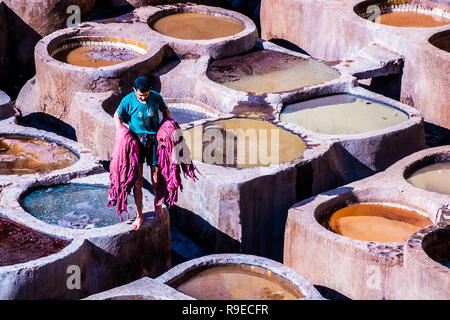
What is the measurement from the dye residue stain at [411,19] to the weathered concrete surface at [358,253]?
4899 mm

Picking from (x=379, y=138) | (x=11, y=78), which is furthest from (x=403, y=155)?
(x=11, y=78)

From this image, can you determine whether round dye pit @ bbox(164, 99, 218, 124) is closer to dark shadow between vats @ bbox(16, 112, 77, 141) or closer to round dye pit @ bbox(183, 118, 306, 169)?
round dye pit @ bbox(183, 118, 306, 169)

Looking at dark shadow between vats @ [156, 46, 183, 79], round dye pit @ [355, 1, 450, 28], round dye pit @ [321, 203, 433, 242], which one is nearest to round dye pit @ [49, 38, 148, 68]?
dark shadow between vats @ [156, 46, 183, 79]

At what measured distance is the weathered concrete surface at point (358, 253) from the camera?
27.3ft

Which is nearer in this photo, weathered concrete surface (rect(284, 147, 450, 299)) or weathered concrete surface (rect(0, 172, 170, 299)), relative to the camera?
weathered concrete surface (rect(284, 147, 450, 299))

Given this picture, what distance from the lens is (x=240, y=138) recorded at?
413 inches

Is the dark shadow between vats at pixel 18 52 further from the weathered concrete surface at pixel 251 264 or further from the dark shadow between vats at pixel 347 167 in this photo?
the weathered concrete surface at pixel 251 264

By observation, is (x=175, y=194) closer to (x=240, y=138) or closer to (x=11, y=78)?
(x=240, y=138)

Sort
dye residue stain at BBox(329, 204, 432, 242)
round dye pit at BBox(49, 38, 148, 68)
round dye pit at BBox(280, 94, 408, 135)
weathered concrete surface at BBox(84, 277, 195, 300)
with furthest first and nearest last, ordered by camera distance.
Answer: round dye pit at BBox(49, 38, 148, 68) < round dye pit at BBox(280, 94, 408, 135) < dye residue stain at BBox(329, 204, 432, 242) < weathered concrete surface at BBox(84, 277, 195, 300)

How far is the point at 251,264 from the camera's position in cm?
818

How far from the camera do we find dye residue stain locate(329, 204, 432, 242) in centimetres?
915

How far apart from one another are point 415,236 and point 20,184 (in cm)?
405

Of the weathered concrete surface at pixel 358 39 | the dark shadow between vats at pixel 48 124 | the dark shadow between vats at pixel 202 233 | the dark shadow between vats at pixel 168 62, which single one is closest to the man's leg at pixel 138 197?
the dark shadow between vats at pixel 202 233

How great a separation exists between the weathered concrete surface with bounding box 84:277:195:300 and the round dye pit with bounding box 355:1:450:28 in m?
7.60
